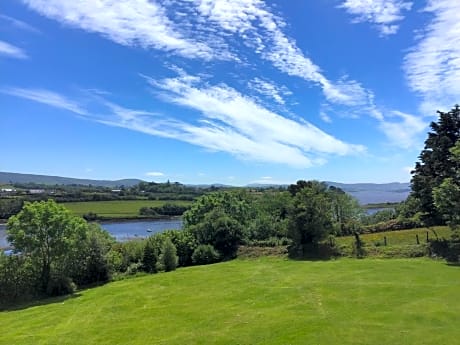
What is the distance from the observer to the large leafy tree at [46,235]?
35062mm

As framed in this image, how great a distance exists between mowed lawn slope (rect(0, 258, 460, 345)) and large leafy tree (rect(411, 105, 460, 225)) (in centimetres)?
880

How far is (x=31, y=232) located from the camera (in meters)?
35.2

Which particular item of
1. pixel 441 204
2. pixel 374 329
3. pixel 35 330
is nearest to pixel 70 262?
pixel 35 330

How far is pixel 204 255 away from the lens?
48.0 metres

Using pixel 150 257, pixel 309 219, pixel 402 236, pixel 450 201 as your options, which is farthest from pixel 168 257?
pixel 450 201

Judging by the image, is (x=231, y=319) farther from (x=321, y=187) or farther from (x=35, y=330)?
(x=321, y=187)

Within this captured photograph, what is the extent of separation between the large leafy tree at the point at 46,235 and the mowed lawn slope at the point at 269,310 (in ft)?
14.0

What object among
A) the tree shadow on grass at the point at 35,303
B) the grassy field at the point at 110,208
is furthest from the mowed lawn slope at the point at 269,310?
the grassy field at the point at 110,208

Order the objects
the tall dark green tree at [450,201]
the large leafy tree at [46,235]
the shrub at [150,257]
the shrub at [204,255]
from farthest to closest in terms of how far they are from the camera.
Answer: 1. the shrub at [204,255]
2. the shrub at [150,257]
3. the tall dark green tree at [450,201]
4. the large leafy tree at [46,235]

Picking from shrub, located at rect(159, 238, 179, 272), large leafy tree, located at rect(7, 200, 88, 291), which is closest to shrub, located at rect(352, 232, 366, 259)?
shrub, located at rect(159, 238, 179, 272)

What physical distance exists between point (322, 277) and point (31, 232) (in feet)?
80.9

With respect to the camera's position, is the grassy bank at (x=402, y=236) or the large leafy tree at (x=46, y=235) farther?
the grassy bank at (x=402, y=236)

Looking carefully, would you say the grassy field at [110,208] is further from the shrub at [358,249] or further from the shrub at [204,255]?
the shrub at [358,249]

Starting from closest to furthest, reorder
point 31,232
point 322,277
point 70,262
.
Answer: point 322,277 < point 31,232 < point 70,262
